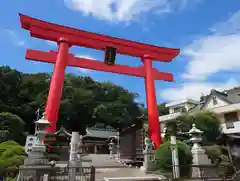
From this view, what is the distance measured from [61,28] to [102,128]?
1644cm

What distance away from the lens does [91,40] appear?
1706 centimetres

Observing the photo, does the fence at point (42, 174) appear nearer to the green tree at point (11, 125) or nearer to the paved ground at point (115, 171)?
the paved ground at point (115, 171)

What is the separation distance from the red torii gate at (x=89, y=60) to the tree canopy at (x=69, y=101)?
1224cm

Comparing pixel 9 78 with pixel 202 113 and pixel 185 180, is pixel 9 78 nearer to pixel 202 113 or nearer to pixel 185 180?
pixel 202 113

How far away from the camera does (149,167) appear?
11117mm

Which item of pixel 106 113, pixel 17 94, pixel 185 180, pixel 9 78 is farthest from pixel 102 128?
pixel 185 180

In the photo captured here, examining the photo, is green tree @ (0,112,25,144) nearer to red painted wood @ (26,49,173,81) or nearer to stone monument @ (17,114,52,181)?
red painted wood @ (26,49,173,81)

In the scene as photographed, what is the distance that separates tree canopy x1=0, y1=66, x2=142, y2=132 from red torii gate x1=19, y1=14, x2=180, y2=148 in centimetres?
1224

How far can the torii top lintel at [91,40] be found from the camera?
15.2m

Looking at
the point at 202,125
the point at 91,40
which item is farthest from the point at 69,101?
the point at 202,125

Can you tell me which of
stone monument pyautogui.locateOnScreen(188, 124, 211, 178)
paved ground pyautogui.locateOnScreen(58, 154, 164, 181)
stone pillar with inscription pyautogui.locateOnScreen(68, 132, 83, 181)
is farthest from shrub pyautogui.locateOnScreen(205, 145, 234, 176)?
stone pillar with inscription pyautogui.locateOnScreen(68, 132, 83, 181)

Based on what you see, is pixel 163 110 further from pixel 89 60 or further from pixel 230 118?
pixel 89 60

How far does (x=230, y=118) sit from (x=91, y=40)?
1528 centimetres

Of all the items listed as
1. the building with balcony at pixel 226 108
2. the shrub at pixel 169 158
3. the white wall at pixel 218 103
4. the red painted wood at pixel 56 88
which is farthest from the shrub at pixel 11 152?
the white wall at pixel 218 103
